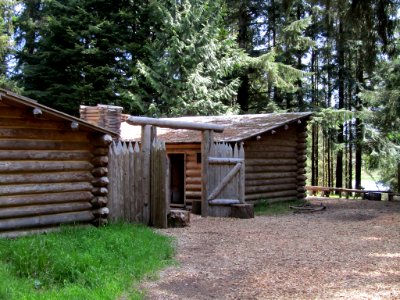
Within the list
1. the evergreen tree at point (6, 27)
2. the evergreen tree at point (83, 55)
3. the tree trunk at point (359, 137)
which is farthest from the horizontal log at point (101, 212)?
the tree trunk at point (359, 137)

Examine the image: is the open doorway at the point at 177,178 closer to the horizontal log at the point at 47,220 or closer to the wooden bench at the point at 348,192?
the wooden bench at the point at 348,192

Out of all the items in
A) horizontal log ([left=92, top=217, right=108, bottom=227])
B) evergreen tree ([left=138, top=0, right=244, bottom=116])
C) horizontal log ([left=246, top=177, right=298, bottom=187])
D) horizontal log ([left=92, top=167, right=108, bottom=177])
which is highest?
evergreen tree ([left=138, top=0, right=244, bottom=116])

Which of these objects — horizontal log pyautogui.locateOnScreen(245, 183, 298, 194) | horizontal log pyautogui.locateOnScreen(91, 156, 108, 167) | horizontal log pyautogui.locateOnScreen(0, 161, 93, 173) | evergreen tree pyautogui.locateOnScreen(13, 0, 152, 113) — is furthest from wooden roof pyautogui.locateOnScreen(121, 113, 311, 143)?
evergreen tree pyautogui.locateOnScreen(13, 0, 152, 113)

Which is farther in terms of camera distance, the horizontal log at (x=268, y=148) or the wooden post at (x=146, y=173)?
the horizontal log at (x=268, y=148)

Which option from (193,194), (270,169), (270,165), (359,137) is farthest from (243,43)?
(193,194)

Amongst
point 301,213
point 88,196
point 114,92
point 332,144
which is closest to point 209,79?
point 114,92

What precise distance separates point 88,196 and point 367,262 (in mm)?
5985

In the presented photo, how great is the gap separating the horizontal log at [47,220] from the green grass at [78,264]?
1.60 ft

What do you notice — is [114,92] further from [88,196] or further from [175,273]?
[175,273]

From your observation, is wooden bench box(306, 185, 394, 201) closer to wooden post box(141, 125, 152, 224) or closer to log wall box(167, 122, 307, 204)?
log wall box(167, 122, 307, 204)

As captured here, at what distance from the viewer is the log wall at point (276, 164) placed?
55.8 feet

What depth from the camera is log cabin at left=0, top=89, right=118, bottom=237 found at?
29.1ft

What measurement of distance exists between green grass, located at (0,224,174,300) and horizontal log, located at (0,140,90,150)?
70.4 inches

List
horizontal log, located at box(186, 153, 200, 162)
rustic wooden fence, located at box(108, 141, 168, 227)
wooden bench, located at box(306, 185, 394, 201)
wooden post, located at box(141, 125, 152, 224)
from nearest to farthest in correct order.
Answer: rustic wooden fence, located at box(108, 141, 168, 227) < wooden post, located at box(141, 125, 152, 224) < horizontal log, located at box(186, 153, 200, 162) < wooden bench, located at box(306, 185, 394, 201)
